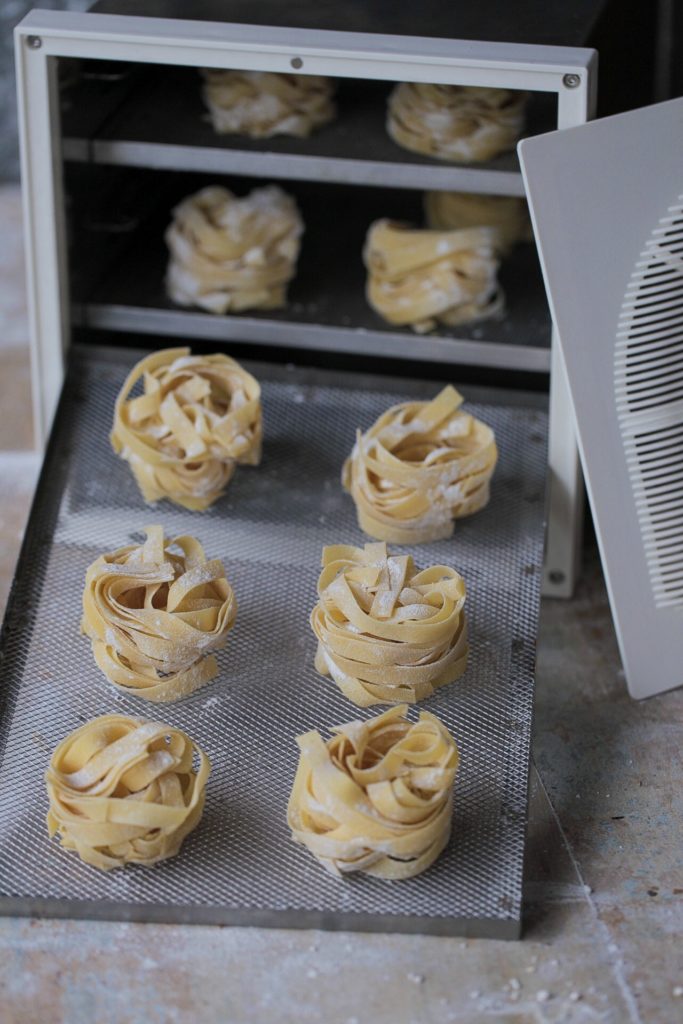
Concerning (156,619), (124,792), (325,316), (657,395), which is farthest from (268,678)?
→ (325,316)

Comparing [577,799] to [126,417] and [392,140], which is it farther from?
[392,140]

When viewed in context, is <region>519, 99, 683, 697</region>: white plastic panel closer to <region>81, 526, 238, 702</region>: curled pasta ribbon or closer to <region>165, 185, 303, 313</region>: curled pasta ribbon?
<region>81, 526, 238, 702</region>: curled pasta ribbon

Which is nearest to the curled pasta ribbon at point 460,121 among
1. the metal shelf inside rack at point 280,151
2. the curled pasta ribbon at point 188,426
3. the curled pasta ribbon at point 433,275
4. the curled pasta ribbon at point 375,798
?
the metal shelf inside rack at point 280,151

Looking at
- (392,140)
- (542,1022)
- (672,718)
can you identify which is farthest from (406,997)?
(392,140)

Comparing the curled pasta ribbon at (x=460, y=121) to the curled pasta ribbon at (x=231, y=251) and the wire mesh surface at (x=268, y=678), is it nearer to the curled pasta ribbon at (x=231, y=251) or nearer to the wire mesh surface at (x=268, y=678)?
the curled pasta ribbon at (x=231, y=251)

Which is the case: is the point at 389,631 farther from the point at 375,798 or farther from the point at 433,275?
the point at 433,275

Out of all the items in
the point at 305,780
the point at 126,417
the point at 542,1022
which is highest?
the point at 126,417
